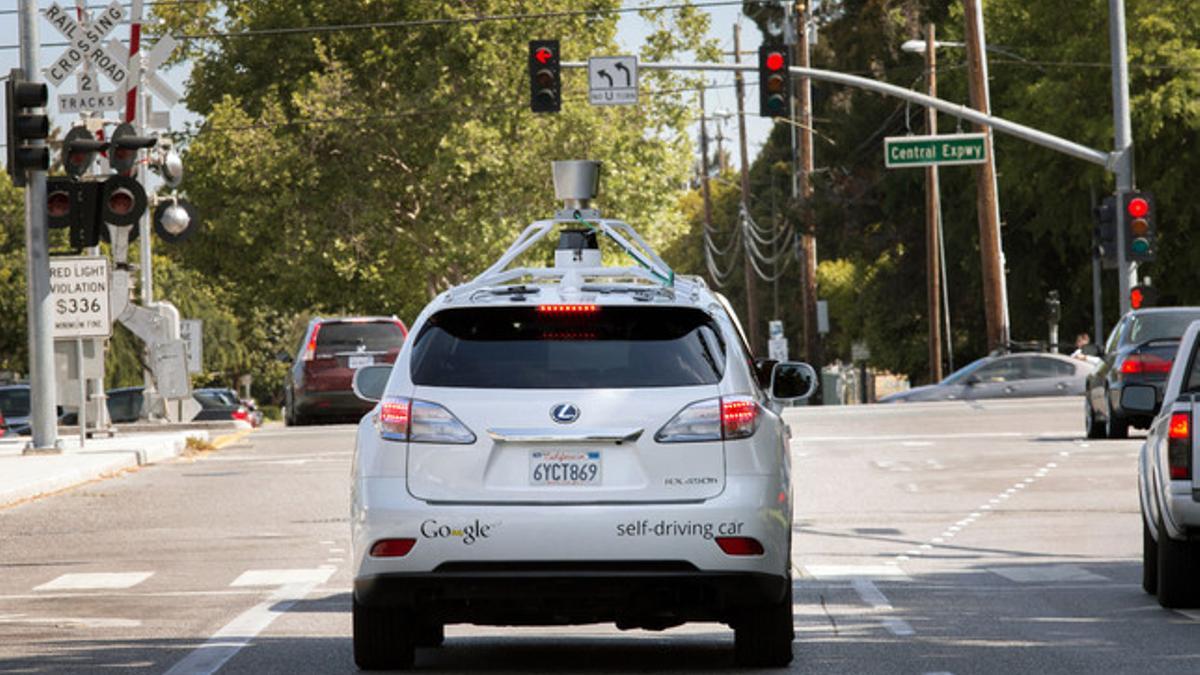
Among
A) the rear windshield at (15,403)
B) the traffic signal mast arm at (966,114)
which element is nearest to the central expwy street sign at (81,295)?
the traffic signal mast arm at (966,114)

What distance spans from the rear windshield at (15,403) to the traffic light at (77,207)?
22.2 metres

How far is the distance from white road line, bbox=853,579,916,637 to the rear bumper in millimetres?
2425

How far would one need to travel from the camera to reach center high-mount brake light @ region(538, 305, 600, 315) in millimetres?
10719

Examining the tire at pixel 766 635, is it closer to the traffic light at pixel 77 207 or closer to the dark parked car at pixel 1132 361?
the dark parked car at pixel 1132 361

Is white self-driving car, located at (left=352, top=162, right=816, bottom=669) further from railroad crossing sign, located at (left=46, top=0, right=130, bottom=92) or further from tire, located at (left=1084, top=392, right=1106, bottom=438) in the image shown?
railroad crossing sign, located at (left=46, top=0, right=130, bottom=92)

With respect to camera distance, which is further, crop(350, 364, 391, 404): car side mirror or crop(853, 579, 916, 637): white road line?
crop(853, 579, 916, 637): white road line

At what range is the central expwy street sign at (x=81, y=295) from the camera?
31.6 meters

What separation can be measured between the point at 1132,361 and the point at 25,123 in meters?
12.4

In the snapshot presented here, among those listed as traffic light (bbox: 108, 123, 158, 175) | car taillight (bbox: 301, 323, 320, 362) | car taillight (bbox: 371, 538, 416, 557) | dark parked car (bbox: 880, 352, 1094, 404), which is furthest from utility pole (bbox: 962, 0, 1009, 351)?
car taillight (bbox: 371, 538, 416, 557)

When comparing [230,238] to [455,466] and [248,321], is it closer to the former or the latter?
[248,321]

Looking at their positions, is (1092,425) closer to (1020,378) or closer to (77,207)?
(77,207)

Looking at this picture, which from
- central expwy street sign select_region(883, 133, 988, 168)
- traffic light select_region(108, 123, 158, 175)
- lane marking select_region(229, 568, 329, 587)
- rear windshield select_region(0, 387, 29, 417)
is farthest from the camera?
rear windshield select_region(0, 387, 29, 417)

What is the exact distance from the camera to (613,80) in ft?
141

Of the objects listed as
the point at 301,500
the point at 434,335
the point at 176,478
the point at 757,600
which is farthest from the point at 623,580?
the point at 176,478
